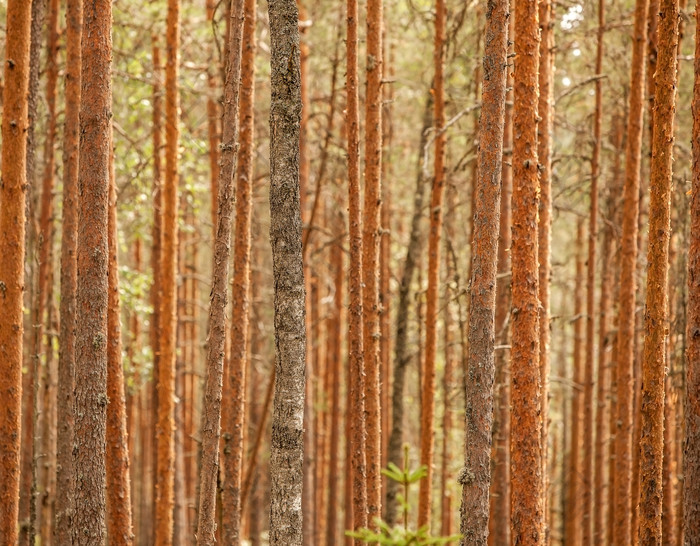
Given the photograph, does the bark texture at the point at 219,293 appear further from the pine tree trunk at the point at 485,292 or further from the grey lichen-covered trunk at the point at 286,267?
the pine tree trunk at the point at 485,292

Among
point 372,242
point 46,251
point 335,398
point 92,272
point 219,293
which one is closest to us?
point 92,272

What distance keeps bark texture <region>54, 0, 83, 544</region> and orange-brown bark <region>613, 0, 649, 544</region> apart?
676 cm

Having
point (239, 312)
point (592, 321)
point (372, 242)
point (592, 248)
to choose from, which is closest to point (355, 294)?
point (372, 242)

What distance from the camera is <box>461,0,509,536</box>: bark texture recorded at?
21.0 ft

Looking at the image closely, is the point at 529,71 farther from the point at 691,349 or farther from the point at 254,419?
the point at 254,419

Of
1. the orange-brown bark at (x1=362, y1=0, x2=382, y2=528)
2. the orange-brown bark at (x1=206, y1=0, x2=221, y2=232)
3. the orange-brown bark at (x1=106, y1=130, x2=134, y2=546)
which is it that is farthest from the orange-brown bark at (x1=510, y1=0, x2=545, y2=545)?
the orange-brown bark at (x1=206, y1=0, x2=221, y2=232)

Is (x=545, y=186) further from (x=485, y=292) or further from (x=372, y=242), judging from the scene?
(x=485, y=292)

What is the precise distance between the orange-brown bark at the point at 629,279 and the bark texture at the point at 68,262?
6.76m

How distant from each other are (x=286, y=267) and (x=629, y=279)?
6.06m

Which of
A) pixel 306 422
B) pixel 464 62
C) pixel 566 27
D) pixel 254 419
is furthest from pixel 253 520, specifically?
pixel 566 27

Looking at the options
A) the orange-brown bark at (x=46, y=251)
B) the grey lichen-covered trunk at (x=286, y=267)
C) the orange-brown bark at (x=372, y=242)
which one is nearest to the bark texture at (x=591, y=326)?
the orange-brown bark at (x=372, y=242)

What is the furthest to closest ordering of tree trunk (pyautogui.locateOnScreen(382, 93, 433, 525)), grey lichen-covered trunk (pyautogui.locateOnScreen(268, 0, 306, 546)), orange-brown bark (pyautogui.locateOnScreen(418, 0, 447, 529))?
tree trunk (pyautogui.locateOnScreen(382, 93, 433, 525))
orange-brown bark (pyautogui.locateOnScreen(418, 0, 447, 529))
grey lichen-covered trunk (pyautogui.locateOnScreen(268, 0, 306, 546))

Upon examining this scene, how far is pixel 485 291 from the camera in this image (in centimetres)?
644

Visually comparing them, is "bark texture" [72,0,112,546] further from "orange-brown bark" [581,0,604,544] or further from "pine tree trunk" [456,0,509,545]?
"orange-brown bark" [581,0,604,544]
